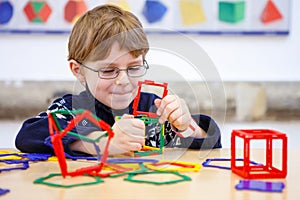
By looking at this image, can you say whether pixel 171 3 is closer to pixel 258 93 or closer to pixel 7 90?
pixel 258 93

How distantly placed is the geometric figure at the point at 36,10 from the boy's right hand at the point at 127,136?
1257 millimetres

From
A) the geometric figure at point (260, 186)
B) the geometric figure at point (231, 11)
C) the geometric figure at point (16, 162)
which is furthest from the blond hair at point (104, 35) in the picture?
the geometric figure at point (231, 11)

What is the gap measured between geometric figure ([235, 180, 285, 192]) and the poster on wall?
1.38 m

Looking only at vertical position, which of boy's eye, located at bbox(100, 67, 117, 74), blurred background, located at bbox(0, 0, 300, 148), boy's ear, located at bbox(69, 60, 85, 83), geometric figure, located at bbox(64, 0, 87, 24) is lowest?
blurred background, located at bbox(0, 0, 300, 148)

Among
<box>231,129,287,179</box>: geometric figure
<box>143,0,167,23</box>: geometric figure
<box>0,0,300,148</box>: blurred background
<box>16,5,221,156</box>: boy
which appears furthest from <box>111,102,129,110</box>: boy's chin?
<box>143,0,167,23</box>: geometric figure

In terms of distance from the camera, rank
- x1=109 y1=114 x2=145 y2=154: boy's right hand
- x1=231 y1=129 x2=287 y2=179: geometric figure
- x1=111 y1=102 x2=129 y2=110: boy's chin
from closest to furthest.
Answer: x1=231 y1=129 x2=287 y2=179: geometric figure → x1=109 y1=114 x2=145 y2=154: boy's right hand → x1=111 y1=102 x2=129 y2=110: boy's chin

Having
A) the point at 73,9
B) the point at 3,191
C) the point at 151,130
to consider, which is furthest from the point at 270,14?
the point at 3,191

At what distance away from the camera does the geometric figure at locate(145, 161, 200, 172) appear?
0.83 m

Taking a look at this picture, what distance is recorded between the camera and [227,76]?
82.0 inches

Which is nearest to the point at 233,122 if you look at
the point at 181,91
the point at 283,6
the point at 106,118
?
the point at 181,91

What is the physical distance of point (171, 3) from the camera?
2.05 m

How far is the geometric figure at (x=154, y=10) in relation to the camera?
2045 millimetres

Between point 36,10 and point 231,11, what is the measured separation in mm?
805

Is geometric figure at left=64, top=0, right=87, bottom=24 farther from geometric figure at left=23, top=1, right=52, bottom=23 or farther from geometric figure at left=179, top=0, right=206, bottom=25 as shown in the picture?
geometric figure at left=179, top=0, right=206, bottom=25
